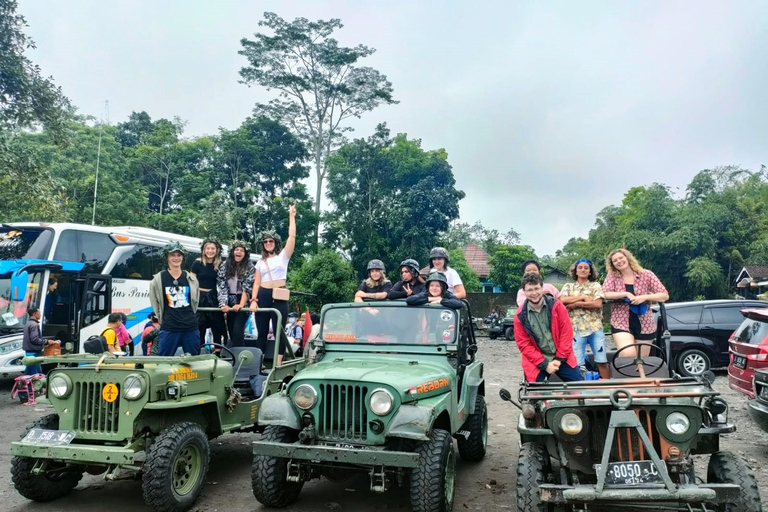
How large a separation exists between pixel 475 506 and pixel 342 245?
28.4 metres

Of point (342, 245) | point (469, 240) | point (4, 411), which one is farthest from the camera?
point (469, 240)

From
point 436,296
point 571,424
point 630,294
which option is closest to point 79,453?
point 436,296

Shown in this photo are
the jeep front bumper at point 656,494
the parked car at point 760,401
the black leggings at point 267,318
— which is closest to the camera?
the jeep front bumper at point 656,494

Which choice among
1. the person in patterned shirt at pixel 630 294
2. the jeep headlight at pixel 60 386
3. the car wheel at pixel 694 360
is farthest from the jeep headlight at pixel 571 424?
the car wheel at pixel 694 360

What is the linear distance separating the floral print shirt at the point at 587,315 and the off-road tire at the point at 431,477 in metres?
2.57

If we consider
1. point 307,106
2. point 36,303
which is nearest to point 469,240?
point 307,106

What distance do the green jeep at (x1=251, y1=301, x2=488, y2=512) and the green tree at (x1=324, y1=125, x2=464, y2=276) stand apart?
84.4 feet

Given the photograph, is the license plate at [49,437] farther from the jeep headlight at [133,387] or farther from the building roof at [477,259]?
the building roof at [477,259]

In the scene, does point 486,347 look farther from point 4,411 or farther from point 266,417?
point 266,417

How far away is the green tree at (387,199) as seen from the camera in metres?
31.9

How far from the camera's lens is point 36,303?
11.8m

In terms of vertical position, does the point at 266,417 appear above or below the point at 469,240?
below

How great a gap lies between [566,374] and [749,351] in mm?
3674

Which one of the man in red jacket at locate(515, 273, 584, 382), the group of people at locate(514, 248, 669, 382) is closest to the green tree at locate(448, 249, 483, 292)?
the group of people at locate(514, 248, 669, 382)
